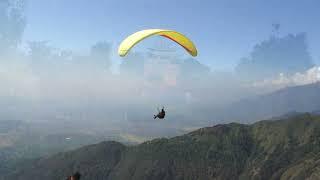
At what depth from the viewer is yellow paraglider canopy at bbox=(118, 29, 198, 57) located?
58.8 meters

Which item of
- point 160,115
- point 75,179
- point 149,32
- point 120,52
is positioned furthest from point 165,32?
point 75,179

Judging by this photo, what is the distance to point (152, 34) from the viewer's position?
59.8 meters

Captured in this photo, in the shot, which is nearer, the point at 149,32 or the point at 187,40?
the point at 149,32

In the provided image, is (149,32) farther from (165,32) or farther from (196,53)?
(196,53)

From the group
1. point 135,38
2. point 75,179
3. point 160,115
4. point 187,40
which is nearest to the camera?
point 75,179

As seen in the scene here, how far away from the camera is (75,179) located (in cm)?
3725

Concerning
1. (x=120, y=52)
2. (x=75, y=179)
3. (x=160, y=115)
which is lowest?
(x=75, y=179)

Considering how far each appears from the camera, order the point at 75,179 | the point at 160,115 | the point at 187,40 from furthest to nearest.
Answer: the point at 187,40, the point at 160,115, the point at 75,179

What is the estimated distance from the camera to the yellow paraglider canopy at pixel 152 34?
2313 inches

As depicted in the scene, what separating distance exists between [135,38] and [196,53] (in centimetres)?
1211

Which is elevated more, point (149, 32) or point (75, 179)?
point (149, 32)

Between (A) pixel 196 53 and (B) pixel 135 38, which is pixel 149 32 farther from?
(A) pixel 196 53

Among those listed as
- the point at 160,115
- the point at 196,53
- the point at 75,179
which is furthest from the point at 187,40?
the point at 75,179

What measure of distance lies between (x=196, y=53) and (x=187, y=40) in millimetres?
3195
